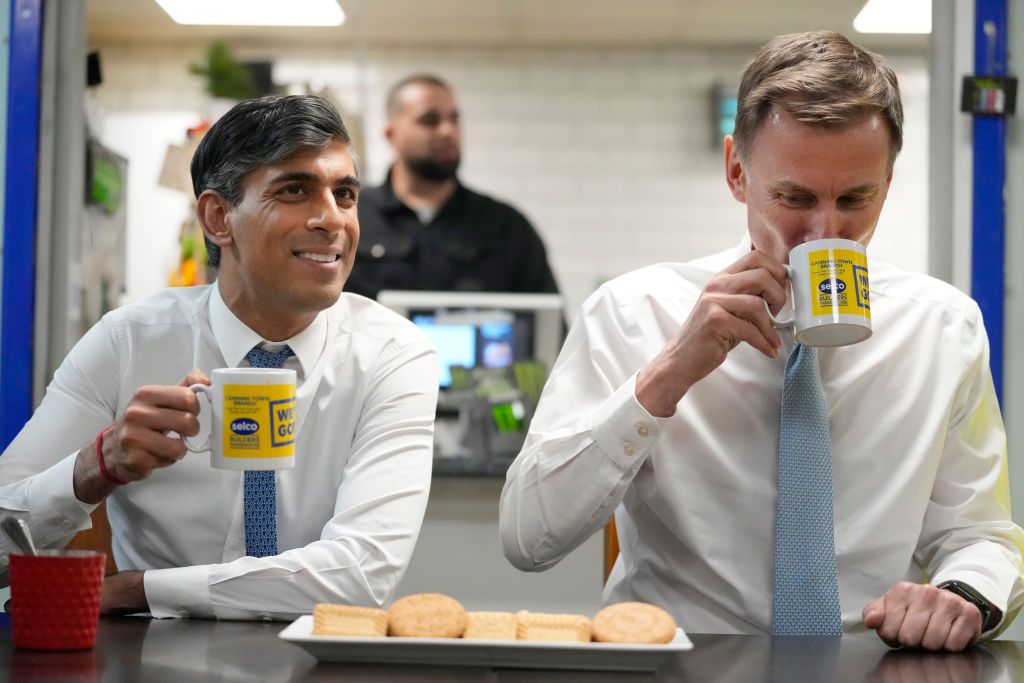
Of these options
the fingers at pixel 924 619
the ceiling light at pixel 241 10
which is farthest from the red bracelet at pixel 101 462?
the ceiling light at pixel 241 10

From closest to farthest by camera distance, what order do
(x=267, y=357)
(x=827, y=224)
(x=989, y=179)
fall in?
1. (x=827, y=224)
2. (x=267, y=357)
3. (x=989, y=179)

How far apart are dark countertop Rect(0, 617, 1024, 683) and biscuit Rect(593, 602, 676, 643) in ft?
0.11

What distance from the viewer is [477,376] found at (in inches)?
139

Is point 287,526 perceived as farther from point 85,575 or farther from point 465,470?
point 465,470

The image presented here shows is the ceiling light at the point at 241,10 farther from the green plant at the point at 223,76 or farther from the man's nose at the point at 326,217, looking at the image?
the man's nose at the point at 326,217

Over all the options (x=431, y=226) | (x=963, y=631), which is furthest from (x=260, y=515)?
(x=431, y=226)

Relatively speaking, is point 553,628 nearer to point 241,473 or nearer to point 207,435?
point 207,435

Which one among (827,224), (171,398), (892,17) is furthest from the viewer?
(892,17)

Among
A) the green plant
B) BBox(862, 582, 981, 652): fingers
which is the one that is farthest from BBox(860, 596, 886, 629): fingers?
the green plant

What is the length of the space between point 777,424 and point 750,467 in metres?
0.07

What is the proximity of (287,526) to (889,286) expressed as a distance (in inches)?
37.9

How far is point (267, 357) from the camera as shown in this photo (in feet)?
5.74

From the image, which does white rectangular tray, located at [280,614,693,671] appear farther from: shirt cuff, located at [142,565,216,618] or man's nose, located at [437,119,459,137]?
man's nose, located at [437,119,459,137]

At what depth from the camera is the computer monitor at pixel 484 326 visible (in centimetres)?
378
